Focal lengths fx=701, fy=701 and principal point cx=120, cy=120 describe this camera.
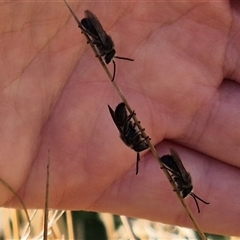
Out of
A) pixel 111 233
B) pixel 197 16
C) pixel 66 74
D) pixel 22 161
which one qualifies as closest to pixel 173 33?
pixel 197 16

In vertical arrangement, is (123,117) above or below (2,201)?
above

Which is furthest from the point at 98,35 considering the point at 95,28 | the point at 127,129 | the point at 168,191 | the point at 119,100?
the point at 168,191

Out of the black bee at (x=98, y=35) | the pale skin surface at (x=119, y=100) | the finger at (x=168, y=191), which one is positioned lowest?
the finger at (x=168, y=191)

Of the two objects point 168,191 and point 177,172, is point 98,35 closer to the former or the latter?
point 177,172

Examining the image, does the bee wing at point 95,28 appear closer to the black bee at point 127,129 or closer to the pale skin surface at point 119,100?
the black bee at point 127,129

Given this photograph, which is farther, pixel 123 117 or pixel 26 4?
pixel 26 4

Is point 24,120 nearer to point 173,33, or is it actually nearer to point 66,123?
point 66,123

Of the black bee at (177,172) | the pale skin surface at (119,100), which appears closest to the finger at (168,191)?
the pale skin surface at (119,100)
